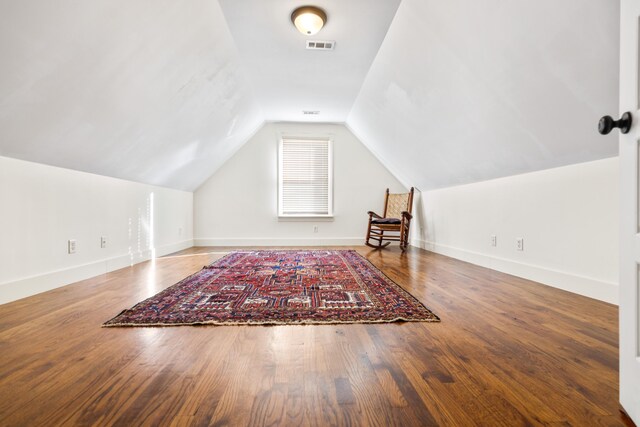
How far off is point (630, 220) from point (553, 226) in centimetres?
173

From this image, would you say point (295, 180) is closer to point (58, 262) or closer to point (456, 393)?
point (58, 262)

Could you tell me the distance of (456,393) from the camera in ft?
3.30

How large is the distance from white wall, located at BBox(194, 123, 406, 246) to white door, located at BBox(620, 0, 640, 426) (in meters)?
4.59

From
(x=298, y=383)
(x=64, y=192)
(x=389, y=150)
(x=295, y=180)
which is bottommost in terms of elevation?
(x=298, y=383)

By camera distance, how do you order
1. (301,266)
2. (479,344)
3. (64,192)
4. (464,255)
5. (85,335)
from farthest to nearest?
1. (464,255)
2. (301,266)
3. (64,192)
4. (85,335)
5. (479,344)

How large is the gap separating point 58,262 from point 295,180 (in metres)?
3.62

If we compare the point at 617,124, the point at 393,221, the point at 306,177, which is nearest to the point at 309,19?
the point at 617,124

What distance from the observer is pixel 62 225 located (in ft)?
7.99

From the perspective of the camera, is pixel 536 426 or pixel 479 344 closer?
pixel 536 426

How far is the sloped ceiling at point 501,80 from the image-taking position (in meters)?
1.58

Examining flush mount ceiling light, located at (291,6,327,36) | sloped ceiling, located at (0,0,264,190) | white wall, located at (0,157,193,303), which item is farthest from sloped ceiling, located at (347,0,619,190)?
white wall, located at (0,157,193,303)

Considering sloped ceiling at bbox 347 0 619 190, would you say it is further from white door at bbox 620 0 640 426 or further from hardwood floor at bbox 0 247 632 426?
hardwood floor at bbox 0 247 632 426

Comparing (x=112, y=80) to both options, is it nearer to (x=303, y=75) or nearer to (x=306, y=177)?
(x=303, y=75)

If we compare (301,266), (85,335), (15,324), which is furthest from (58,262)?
(301,266)
